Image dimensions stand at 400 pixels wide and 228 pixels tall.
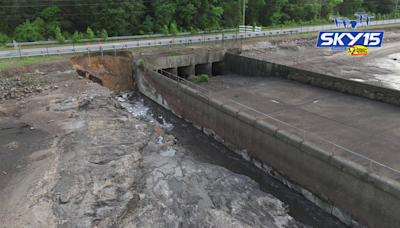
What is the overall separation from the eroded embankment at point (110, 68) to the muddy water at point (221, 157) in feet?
6.93

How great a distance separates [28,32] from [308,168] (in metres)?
44.5

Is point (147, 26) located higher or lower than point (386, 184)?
higher

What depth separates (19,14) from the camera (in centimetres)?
4656

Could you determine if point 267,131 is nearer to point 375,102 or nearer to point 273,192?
point 273,192

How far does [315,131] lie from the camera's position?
618 inches

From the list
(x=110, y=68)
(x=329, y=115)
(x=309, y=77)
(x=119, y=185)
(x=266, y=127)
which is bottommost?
(x=119, y=185)

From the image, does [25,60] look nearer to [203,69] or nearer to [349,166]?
[203,69]

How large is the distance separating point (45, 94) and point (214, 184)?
1681 cm

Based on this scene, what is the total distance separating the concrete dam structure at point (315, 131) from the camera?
1216 cm

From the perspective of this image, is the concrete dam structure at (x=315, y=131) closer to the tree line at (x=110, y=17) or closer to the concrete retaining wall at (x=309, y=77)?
the concrete retaining wall at (x=309, y=77)

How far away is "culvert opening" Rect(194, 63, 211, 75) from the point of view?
33869 mm

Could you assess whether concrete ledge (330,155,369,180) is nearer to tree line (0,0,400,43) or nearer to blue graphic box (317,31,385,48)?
blue graphic box (317,31,385,48)

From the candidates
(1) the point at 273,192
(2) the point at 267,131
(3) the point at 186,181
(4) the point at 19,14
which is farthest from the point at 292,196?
(4) the point at 19,14

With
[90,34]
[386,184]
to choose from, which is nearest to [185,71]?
[90,34]
